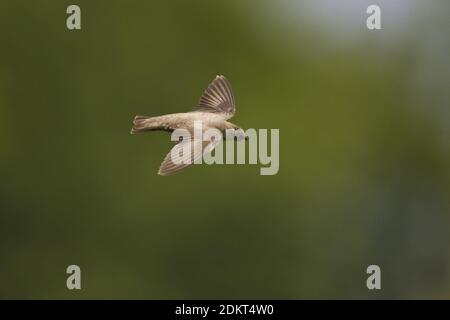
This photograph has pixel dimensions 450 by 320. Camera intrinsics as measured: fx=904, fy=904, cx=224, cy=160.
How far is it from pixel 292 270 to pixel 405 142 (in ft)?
6.39

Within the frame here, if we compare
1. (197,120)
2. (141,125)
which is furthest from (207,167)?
(141,125)

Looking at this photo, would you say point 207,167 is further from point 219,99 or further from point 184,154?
point 184,154

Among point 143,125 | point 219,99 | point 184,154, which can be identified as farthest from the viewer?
point 219,99

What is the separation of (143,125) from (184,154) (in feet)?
1.50

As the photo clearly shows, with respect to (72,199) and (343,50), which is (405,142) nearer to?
(343,50)

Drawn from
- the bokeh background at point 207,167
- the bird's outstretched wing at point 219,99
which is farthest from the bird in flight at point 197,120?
the bokeh background at point 207,167

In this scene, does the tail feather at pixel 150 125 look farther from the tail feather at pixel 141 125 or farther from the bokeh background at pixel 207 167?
the bokeh background at pixel 207 167

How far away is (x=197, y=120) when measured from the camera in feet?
16.0

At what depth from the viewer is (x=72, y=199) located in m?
9.43

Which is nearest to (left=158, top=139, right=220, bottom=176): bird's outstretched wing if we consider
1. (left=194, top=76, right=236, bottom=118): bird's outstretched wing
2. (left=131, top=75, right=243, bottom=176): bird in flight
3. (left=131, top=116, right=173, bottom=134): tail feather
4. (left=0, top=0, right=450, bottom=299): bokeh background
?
(left=131, top=75, right=243, bottom=176): bird in flight

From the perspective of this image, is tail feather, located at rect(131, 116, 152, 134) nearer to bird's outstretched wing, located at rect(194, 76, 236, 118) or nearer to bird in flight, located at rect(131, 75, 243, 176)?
bird in flight, located at rect(131, 75, 243, 176)

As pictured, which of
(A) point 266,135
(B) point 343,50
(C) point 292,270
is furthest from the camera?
(B) point 343,50

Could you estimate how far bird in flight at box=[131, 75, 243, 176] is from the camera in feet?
13.9

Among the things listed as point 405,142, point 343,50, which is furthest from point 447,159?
point 343,50
